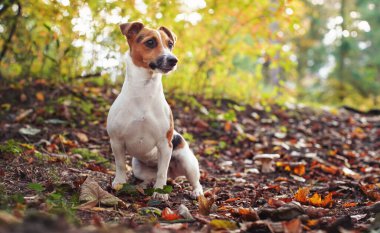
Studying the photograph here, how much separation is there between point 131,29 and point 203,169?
243 centimetres

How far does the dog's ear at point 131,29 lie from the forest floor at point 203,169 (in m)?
1.38

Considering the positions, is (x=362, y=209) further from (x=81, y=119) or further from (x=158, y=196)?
(x=81, y=119)

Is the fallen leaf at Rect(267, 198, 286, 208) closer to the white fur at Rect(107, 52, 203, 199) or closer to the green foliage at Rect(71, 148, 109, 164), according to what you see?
the white fur at Rect(107, 52, 203, 199)

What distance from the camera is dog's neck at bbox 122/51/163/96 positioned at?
4.02 metres

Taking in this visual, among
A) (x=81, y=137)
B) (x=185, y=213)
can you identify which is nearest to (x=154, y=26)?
(x=81, y=137)

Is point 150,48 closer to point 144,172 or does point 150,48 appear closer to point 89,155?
point 144,172

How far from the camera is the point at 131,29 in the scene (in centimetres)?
416

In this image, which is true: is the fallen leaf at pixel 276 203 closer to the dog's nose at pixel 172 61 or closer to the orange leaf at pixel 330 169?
the dog's nose at pixel 172 61

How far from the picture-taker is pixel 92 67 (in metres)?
7.42

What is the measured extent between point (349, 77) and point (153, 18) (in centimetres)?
1199

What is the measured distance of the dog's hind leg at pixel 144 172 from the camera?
4617 millimetres

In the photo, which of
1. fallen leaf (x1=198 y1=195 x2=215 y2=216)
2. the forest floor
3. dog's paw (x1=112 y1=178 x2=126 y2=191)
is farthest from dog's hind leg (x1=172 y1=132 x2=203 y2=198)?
fallen leaf (x1=198 y1=195 x2=215 y2=216)

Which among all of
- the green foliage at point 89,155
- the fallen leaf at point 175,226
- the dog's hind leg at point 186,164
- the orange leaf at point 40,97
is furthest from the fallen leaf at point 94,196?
the orange leaf at point 40,97

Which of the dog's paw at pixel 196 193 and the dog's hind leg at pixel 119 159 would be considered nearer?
the dog's hind leg at pixel 119 159
